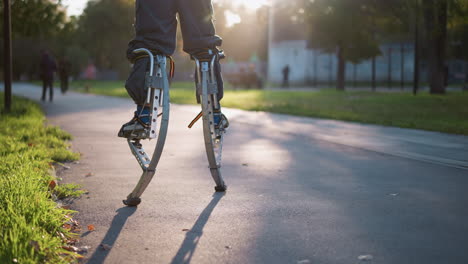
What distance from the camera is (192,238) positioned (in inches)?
139

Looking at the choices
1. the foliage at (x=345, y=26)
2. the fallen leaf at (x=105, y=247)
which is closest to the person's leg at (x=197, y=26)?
the fallen leaf at (x=105, y=247)

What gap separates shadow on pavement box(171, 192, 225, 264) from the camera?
3.16 metres

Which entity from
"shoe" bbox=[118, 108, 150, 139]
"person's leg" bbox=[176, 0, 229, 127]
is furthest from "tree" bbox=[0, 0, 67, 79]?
"shoe" bbox=[118, 108, 150, 139]

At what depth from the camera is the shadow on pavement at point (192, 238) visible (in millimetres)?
3162

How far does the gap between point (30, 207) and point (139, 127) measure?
3.06 feet

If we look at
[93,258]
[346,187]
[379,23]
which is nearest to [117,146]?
[346,187]

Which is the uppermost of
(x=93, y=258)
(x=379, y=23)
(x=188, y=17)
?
(x=379, y=23)

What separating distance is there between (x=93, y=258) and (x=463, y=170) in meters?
4.35

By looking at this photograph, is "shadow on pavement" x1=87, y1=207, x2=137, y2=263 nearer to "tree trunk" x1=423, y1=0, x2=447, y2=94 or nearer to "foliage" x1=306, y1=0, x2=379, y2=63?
"tree trunk" x1=423, y1=0, x2=447, y2=94

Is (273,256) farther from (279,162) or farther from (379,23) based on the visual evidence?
(379,23)

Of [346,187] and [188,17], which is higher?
[188,17]

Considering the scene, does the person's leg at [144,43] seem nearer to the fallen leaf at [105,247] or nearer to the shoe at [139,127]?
the shoe at [139,127]

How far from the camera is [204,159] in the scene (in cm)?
696

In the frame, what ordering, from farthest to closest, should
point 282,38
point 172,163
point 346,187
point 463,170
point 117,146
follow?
point 282,38 < point 117,146 < point 172,163 < point 463,170 < point 346,187
